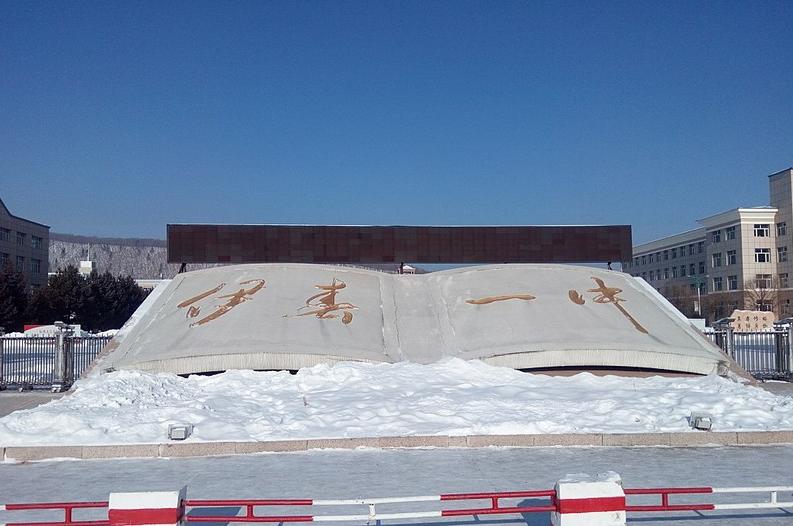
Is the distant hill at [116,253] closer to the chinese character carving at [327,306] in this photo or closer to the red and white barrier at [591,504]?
the chinese character carving at [327,306]

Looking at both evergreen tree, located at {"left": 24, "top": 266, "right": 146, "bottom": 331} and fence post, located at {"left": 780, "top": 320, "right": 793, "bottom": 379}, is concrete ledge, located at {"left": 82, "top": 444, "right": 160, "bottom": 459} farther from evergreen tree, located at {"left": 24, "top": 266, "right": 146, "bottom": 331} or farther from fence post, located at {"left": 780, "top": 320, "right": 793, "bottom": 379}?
evergreen tree, located at {"left": 24, "top": 266, "right": 146, "bottom": 331}

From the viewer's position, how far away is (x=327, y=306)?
1902cm

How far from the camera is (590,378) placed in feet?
51.7

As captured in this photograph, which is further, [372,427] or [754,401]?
[754,401]

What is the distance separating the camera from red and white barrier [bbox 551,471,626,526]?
5289mm

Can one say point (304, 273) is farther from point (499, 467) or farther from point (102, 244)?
point (102, 244)

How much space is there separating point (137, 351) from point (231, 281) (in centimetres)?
448

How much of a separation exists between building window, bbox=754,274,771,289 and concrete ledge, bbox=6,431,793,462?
5282 centimetres

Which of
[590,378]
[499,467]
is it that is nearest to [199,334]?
[590,378]

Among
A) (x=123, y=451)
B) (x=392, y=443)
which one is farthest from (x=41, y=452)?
(x=392, y=443)

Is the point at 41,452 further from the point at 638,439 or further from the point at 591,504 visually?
the point at 638,439

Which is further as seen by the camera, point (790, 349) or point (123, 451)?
point (790, 349)

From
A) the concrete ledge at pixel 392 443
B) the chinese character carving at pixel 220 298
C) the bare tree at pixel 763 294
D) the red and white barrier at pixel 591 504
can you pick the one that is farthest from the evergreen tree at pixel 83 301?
the red and white barrier at pixel 591 504

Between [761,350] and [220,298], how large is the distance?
14744 mm
